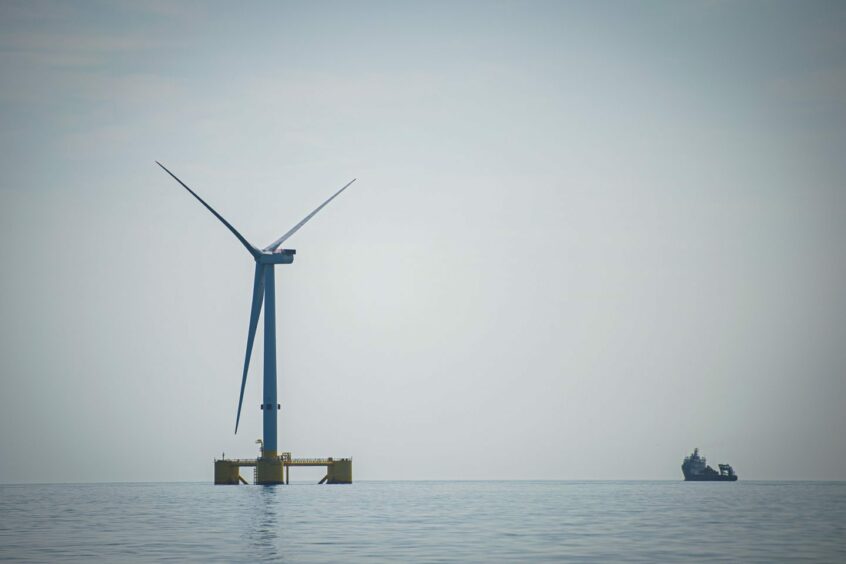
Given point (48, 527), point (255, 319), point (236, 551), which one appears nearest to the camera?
point (236, 551)

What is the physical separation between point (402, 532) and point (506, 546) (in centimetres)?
1558

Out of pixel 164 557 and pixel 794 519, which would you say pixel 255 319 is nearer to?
pixel 794 519

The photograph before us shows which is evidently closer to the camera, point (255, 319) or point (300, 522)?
point (300, 522)

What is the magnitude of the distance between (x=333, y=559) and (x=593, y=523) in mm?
42201

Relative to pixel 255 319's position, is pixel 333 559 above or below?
below

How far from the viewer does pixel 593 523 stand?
101188 millimetres

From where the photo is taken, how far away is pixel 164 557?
65.7 meters

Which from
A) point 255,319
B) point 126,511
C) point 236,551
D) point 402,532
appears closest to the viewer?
point 236,551

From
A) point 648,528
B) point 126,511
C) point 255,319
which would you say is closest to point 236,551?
point 648,528

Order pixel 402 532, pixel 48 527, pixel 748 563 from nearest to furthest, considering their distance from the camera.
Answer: pixel 748 563 < pixel 402 532 < pixel 48 527

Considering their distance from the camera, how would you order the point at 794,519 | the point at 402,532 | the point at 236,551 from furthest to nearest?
the point at 794,519
the point at 402,532
the point at 236,551

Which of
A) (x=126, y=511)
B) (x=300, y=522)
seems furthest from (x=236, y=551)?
(x=126, y=511)

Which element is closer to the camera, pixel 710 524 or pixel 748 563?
pixel 748 563

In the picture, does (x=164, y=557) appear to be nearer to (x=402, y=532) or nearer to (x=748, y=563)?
(x=402, y=532)
